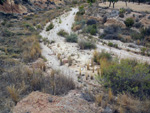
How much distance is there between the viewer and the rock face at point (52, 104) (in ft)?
13.4

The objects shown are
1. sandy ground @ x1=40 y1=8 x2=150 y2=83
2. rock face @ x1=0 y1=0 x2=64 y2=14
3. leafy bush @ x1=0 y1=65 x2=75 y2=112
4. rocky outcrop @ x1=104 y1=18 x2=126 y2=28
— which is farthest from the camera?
rock face @ x1=0 y1=0 x2=64 y2=14

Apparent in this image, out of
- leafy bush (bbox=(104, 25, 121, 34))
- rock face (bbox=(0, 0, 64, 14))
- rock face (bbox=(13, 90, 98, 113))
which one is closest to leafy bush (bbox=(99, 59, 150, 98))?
rock face (bbox=(13, 90, 98, 113))

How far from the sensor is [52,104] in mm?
4352

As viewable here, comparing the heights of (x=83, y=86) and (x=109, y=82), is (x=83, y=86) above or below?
below

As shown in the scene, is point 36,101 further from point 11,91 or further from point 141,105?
point 141,105

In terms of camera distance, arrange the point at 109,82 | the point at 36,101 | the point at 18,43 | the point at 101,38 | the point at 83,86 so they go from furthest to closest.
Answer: the point at 101,38, the point at 18,43, the point at 83,86, the point at 109,82, the point at 36,101

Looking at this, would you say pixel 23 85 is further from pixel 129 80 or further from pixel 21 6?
pixel 21 6

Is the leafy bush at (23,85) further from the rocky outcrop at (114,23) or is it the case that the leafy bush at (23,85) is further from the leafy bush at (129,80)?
the rocky outcrop at (114,23)

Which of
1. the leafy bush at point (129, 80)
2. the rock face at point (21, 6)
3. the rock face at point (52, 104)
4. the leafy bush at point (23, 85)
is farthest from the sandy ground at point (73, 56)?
the rock face at point (21, 6)

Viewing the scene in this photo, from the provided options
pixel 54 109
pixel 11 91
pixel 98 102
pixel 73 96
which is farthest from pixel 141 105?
pixel 11 91

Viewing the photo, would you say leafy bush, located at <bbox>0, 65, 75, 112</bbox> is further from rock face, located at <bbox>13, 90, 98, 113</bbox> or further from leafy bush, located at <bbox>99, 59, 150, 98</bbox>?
leafy bush, located at <bbox>99, 59, 150, 98</bbox>

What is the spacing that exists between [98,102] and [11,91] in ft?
9.54

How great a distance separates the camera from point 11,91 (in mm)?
4617

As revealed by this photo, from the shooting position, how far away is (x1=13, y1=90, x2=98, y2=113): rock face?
408 cm
